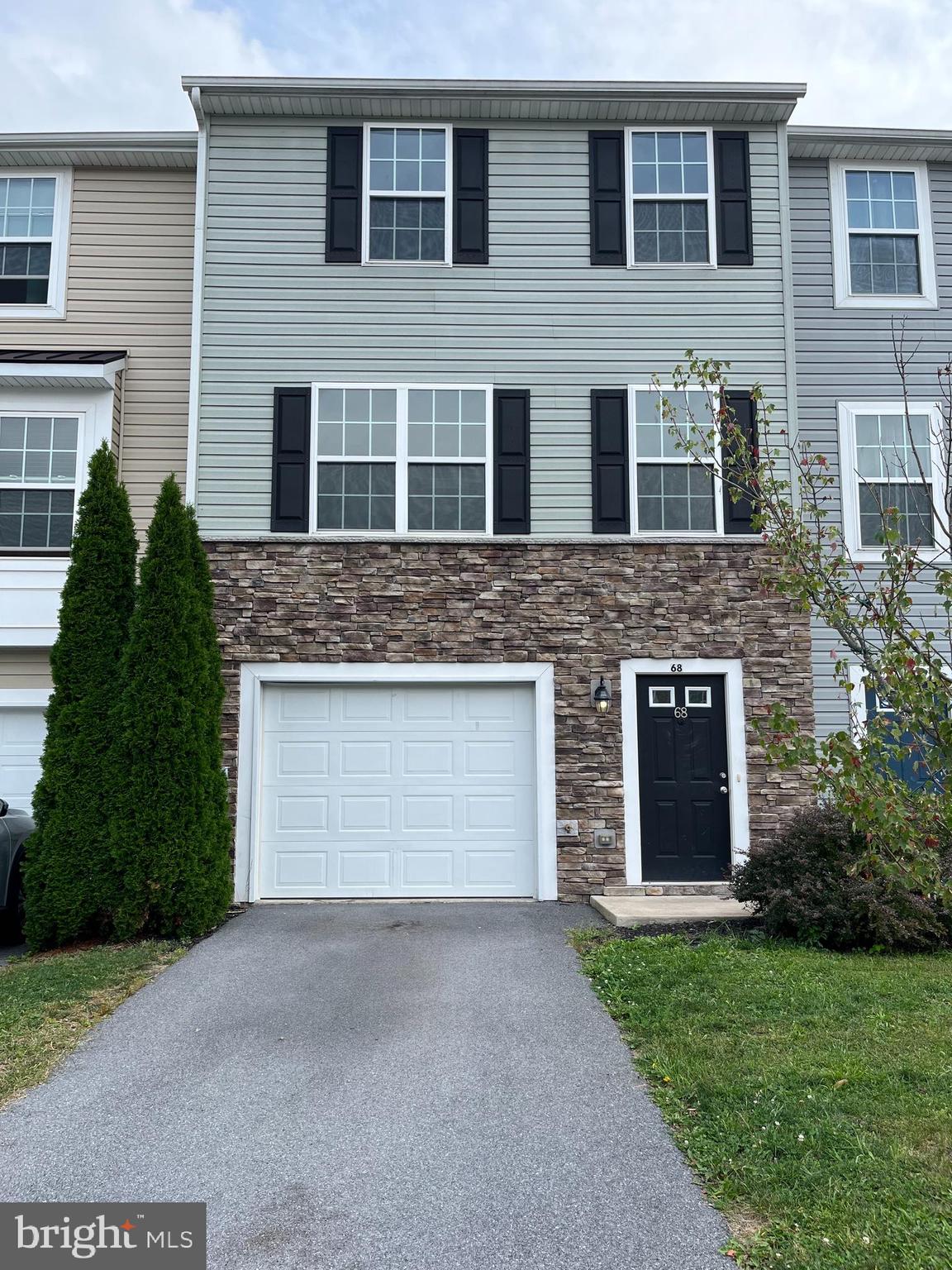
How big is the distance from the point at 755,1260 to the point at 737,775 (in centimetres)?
670

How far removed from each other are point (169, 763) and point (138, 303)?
5.41 meters

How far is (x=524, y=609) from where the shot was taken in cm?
972

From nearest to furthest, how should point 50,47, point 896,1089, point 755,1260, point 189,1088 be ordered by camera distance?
point 755,1260 → point 896,1089 → point 189,1088 → point 50,47

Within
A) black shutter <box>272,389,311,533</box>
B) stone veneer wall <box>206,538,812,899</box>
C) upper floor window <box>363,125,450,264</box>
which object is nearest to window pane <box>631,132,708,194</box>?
upper floor window <box>363,125,450,264</box>

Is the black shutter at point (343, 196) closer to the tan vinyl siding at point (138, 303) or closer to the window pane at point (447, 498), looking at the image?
the tan vinyl siding at point (138, 303)

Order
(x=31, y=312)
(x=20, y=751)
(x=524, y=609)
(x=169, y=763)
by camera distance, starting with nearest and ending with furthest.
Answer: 1. (x=169, y=763)
2. (x=524, y=609)
3. (x=20, y=751)
4. (x=31, y=312)

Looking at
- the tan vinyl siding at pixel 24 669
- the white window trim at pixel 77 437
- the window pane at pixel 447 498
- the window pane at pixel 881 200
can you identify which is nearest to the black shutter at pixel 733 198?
the window pane at pixel 881 200

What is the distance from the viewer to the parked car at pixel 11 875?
8.22 m

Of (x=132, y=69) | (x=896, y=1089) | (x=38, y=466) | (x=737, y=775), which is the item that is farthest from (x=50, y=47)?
(x=896, y=1089)

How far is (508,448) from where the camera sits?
991cm

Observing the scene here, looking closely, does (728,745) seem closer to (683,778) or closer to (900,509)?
(683,778)

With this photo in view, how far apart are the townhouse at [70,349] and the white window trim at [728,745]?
5226 millimetres

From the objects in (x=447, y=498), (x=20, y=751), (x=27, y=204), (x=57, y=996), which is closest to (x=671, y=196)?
(x=447, y=498)

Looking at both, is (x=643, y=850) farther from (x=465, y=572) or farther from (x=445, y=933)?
(x=465, y=572)
